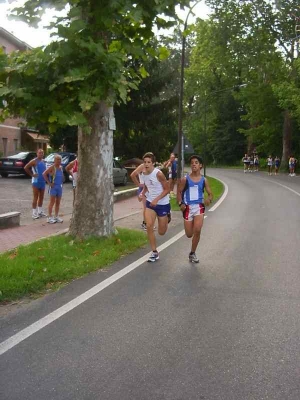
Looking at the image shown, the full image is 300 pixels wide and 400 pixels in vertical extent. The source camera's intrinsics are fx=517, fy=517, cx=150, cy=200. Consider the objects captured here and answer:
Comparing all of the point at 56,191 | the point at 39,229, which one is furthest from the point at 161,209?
the point at 56,191

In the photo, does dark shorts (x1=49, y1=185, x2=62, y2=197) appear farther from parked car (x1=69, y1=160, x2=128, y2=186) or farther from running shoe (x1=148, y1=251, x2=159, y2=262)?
parked car (x1=69, y1=160, x2=128, y2=186)

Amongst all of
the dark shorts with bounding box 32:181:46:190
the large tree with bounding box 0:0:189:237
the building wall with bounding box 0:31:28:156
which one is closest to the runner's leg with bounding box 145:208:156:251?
the large tree with bounding box 0:0:189:237

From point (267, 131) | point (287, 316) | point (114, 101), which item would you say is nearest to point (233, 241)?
point (114, 101)

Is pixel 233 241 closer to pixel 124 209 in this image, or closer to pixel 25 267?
pixel 25 267

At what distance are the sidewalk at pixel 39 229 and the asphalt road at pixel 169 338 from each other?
2.65 meters

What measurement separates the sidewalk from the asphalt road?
265cm

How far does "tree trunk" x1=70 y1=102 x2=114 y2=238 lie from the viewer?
9328 mm

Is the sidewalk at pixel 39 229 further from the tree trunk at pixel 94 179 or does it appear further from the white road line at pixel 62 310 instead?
the white road line at pixel 62 310

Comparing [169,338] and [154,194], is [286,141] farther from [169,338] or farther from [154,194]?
[169,338]

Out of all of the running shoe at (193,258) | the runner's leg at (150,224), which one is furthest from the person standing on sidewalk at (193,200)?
the runner's leg at (150,224)

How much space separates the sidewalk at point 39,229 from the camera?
9.70m

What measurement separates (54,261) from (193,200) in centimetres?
234

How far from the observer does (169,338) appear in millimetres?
4617

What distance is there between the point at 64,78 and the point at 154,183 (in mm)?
Result: 2313
